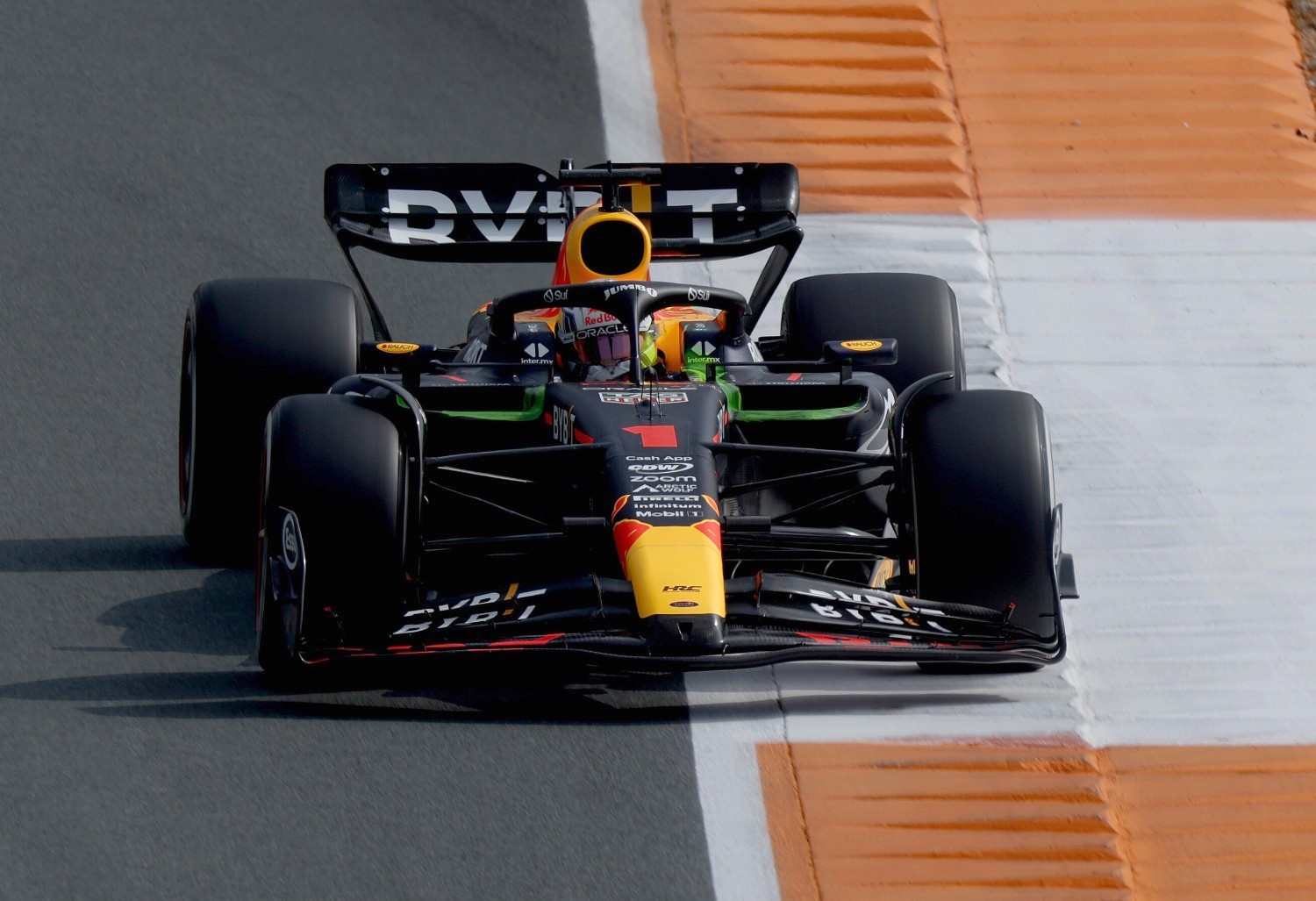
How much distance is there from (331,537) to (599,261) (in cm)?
213

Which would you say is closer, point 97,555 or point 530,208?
point 97,555

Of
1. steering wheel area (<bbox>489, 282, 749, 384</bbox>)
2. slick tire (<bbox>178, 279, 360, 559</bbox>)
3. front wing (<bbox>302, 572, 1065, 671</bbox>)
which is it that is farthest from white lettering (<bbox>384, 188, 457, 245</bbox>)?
front wing (<bbox>302, 572, 1065, 671</bbox>)

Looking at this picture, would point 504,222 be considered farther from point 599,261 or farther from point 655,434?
point 655,434

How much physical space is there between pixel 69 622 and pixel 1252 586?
5.10 meters

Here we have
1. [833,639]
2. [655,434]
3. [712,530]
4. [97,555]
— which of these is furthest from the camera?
[97,555]

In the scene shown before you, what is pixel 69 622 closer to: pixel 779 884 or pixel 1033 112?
pixel 779 884

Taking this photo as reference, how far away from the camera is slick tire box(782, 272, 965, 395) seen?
9.16 m

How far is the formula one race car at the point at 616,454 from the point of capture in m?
7.03

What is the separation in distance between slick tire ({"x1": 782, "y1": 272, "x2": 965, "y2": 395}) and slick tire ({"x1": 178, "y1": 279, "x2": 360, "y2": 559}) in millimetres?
1999

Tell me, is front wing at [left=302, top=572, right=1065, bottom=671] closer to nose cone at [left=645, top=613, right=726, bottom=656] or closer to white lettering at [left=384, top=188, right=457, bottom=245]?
nose cone at [left=645, top=613, right=726, bottom=656]

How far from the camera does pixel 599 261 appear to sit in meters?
8.83

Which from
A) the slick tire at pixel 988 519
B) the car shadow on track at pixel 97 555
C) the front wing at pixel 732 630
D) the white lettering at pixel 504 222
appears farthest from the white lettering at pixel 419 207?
the slick tire at pixel 988 519

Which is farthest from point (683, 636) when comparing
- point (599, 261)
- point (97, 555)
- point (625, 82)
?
point (625, 82)

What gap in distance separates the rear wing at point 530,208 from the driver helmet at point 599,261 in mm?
563
